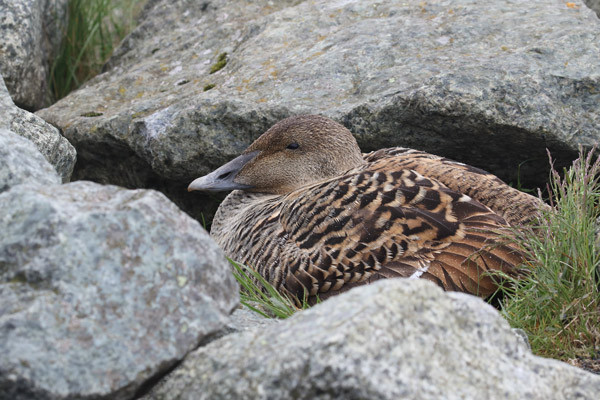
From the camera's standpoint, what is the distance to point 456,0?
555cm

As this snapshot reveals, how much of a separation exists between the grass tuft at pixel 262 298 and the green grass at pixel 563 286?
90 cm

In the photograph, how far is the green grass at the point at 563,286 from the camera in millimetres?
2898

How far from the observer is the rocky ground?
6.05 ft

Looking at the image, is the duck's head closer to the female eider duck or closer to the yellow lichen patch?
the female eider duck

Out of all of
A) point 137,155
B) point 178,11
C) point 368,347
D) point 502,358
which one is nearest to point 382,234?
point 502,358

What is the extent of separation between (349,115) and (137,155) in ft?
5.07

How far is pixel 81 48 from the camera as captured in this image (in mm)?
6684

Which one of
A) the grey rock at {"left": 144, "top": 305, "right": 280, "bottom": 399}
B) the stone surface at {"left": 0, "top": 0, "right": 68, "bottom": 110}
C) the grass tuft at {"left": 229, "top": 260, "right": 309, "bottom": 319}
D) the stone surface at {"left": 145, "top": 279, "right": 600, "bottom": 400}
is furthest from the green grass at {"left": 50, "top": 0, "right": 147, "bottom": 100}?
the stone surface at {"left": 145, "top": 279, "right": 600, "bottom": 400}

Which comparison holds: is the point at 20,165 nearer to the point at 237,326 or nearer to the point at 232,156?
the point at 237,326

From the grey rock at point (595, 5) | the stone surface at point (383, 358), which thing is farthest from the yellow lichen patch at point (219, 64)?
the stone surface at point (383, 358)

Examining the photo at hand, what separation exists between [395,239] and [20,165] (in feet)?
5.58

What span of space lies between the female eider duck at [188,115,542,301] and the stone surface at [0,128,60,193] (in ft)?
4.58

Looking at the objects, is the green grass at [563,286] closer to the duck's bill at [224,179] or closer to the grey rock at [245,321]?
the grey rock at [245,321]

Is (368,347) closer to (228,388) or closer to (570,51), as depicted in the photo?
(228,388)
